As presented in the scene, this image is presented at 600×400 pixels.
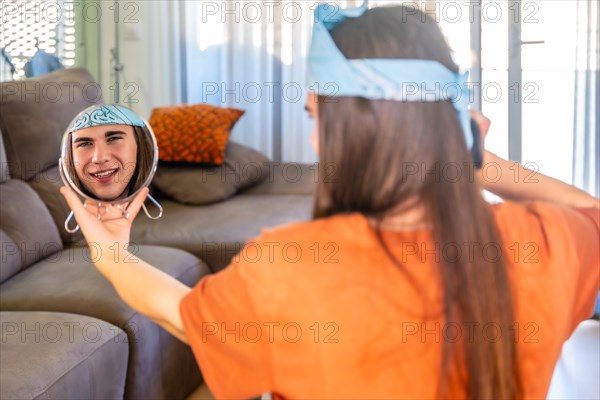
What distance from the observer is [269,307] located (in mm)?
838

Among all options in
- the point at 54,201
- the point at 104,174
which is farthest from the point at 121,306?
the point at 104,174

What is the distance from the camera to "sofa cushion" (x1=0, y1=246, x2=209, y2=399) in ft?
6.85

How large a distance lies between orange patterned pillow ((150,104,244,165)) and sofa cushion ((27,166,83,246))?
593 mm

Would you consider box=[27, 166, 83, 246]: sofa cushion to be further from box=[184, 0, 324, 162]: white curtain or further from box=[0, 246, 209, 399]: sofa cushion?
box=[184, 0, 324, 162]: white curtain

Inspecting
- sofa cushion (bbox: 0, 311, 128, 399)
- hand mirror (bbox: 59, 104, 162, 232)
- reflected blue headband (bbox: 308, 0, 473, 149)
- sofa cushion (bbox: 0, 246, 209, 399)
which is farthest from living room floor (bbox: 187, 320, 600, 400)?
reflected blue headband (bbox: 308, 0, 473, 149)

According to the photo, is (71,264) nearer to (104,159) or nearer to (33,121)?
(33,121)

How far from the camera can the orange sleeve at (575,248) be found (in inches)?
36.6

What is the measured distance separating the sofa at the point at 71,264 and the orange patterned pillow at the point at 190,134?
0.20 m

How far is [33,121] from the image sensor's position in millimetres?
2688

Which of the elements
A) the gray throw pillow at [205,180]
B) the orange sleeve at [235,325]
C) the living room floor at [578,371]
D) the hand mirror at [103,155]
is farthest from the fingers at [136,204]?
the gray throw pillow at [205,180]

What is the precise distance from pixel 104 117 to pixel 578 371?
6.49ft

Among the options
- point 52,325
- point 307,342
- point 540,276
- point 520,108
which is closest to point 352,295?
point 307,342

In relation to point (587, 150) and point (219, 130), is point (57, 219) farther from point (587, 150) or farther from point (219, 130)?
point (587, 150)

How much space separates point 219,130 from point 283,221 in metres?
0.61
